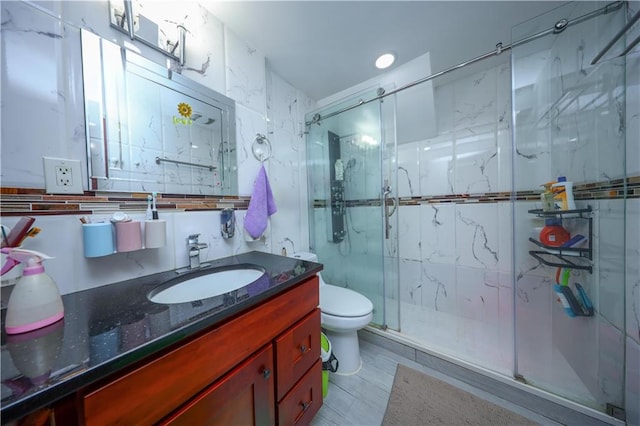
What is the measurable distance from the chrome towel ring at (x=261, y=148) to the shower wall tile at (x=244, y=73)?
0.56 feet

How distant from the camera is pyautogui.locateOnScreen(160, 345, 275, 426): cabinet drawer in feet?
1.78

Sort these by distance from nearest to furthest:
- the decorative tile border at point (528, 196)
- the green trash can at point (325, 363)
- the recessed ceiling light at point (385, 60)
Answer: the decorative tile border at point (528, 196) < the green trash can at point (325, 363) < the recessed ceiling light at point (385, 60)

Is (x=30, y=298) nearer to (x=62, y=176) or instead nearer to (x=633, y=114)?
(x=62, y=176)

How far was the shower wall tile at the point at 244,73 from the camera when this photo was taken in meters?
1.24

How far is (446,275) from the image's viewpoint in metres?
1.90

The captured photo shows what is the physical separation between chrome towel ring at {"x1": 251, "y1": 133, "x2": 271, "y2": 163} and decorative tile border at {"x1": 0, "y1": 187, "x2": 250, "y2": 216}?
17.9 inches

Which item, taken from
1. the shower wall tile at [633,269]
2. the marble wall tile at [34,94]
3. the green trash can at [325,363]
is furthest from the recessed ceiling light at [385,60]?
the green trash can at [325,363]

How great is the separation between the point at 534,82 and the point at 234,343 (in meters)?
2.08

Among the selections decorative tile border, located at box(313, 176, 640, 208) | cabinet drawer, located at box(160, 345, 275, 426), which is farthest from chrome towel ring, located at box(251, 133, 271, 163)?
cabinet drawer, located at box(160, 345, 275, 426)

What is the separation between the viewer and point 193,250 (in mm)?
1004

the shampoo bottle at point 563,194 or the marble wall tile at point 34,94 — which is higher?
the marble wall tile at point 34,94

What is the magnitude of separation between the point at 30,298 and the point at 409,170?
90.4 inches

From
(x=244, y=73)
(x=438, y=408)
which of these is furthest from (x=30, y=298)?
(x=438, y=408)

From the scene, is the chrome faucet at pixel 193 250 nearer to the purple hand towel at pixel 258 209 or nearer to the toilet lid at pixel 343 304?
the purple hand towel at pixel 258 209
